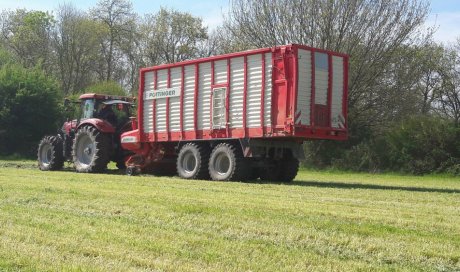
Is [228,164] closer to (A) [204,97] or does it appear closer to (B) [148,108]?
(A) [204,97]

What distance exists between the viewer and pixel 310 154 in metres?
28.4

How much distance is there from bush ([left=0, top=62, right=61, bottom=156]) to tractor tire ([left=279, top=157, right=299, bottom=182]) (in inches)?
795

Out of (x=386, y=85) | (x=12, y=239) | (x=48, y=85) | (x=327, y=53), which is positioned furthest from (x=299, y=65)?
(x=48, y=85)

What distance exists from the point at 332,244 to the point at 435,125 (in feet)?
69.9

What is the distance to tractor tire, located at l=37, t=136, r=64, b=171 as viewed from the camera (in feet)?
69.6

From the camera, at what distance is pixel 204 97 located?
17.2 metres

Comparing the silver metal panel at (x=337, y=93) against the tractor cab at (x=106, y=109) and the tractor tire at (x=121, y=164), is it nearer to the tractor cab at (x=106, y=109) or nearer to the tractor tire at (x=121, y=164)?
the tractor cab at (x=106, y=109)

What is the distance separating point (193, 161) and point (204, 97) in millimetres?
1793

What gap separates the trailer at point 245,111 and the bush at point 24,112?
56.4 feet

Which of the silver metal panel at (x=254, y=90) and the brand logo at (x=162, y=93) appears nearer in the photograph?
the silver metal panel at (x=254, y=90)

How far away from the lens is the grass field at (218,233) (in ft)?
17.4

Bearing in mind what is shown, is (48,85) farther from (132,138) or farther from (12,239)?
(12,239)

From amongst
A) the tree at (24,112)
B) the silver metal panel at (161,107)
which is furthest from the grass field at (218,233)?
the tree at (24,112)

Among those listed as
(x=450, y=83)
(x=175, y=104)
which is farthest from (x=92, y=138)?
(x=450, y=83)
